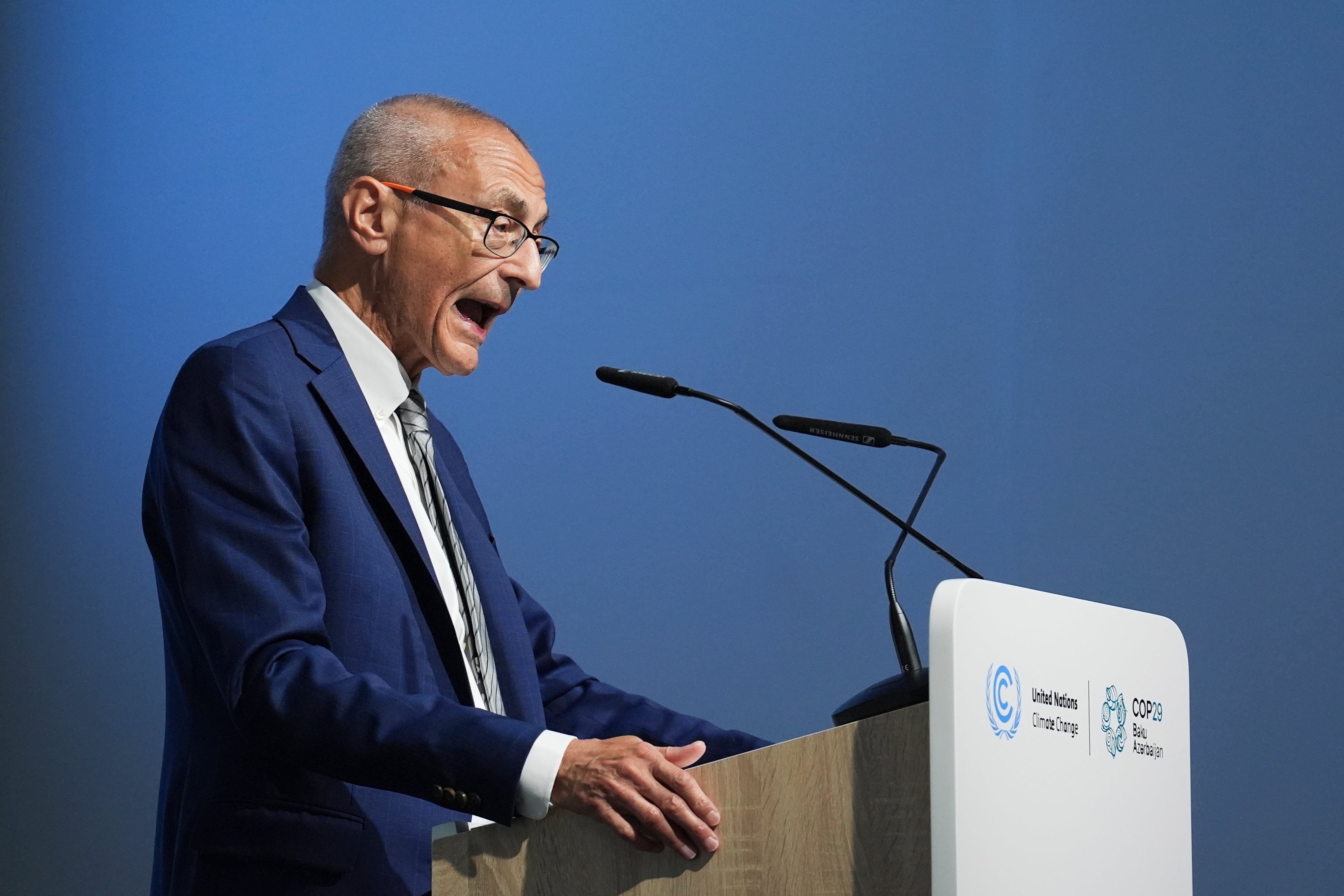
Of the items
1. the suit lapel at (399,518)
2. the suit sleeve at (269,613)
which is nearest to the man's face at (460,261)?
the suit lapel at (399,518)

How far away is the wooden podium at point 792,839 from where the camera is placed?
123 centimetres

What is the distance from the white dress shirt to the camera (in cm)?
190

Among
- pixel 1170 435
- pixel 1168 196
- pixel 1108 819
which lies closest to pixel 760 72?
pixel 1168 196

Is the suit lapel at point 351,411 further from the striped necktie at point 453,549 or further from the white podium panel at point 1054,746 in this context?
the white podium panel at point 1054,746

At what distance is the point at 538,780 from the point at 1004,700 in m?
0.42

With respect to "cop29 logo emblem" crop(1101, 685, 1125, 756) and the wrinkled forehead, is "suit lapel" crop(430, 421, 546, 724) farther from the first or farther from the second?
"cop29 logo emblem" crop(1101, 685, 1125, 756)

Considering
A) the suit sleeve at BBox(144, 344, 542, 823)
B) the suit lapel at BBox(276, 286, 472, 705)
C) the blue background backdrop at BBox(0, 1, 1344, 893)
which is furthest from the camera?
the blue background backdrop at BBox(0, 1, 1344, 893)

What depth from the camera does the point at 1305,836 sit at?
2830 mm

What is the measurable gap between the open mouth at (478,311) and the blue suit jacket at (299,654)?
0.29m

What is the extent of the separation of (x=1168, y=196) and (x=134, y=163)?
2.10 m

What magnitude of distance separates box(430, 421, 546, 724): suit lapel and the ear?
1.07 feet

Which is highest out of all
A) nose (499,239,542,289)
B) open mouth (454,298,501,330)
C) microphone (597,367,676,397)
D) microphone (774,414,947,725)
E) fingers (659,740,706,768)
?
nose (499,239,542,289)

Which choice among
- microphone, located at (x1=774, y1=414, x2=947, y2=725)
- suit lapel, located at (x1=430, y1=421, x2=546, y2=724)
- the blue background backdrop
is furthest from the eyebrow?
the blue background backdrop

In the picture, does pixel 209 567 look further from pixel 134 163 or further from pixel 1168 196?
pixel 1168 196
